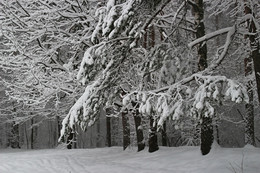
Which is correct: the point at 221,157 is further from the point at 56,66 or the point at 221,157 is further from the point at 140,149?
the point at 56,66

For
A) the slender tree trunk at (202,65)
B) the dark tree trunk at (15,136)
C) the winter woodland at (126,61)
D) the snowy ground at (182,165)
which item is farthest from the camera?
the dark tree trunk at (15,136)

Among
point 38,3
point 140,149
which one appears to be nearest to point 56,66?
point 38,3

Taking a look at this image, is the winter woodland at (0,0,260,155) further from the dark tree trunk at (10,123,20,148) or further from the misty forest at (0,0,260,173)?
the dark tree trunk at (10,123,20,148)

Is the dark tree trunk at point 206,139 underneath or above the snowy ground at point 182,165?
above

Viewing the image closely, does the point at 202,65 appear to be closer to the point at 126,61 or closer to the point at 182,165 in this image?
the point at 182,165

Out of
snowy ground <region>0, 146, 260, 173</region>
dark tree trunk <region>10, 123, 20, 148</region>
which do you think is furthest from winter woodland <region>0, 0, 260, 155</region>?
dark tree trunk <region>10, 123, 20, 148</region>

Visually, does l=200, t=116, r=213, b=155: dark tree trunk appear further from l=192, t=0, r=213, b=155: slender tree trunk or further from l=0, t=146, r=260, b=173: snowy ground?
l=0, t=146, r=260, b=173: snowy ground

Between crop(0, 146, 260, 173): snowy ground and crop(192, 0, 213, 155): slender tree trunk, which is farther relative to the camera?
crop(192, 0, 213, 155): slender tree trunk

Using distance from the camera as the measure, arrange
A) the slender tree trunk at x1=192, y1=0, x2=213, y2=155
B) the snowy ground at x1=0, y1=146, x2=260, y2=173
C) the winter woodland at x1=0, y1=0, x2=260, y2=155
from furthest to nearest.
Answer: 1. the slender tree trunk at x1=192, y1=0, x2=213, y2=155
2. the snowy ground at x1=0, y1=146, x2=260, y2=173
3. the winter woodland at x1=0, y1=0, x2=260, y2=155

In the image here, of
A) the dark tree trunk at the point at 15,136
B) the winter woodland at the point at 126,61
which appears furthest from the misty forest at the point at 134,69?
the dark tree trunk at the point at 15,136

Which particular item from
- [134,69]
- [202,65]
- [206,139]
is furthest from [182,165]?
[134,69]

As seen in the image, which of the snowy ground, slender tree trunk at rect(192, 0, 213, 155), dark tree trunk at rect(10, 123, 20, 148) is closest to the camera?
the snowy ground

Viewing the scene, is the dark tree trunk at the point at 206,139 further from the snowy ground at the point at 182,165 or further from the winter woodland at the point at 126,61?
the snowy ground at the point at 182,165

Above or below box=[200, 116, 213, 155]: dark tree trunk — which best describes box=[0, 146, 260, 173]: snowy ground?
below
